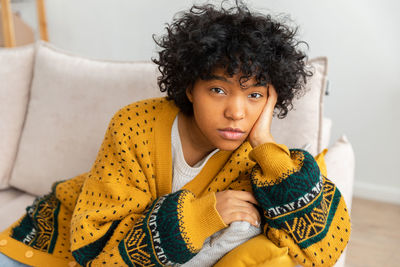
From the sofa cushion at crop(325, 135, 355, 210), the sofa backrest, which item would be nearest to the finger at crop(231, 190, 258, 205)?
the sofa cushion at crop(325, 135, 355, 210)

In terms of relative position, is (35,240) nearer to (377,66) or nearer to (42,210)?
(42,210)

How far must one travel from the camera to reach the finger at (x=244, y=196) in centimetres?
81

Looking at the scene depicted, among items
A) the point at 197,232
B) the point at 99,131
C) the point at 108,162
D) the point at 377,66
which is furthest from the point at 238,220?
the point at 377,66

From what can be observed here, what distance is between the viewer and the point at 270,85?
0.83 m

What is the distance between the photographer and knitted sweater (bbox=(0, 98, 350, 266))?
76 cm

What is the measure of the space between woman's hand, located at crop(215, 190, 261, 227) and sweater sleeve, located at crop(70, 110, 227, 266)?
18mm

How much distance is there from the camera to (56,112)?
139 cm

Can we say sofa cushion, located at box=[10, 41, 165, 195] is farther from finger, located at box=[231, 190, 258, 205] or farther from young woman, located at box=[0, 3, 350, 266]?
finger, located at box=[231, 190, 258, 205]

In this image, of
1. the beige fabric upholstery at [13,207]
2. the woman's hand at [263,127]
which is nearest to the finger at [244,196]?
the woman's hand at [263,127]

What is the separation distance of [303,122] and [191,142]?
1.30 feet

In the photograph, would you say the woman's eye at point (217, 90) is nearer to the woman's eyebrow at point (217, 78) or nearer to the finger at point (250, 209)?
the woman's eyebrow at point (217, 78)

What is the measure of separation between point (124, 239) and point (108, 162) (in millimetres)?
206

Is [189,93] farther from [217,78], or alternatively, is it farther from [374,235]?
[374,235]

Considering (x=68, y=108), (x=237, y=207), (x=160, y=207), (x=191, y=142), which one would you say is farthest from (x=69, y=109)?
(x=237, y=207)
